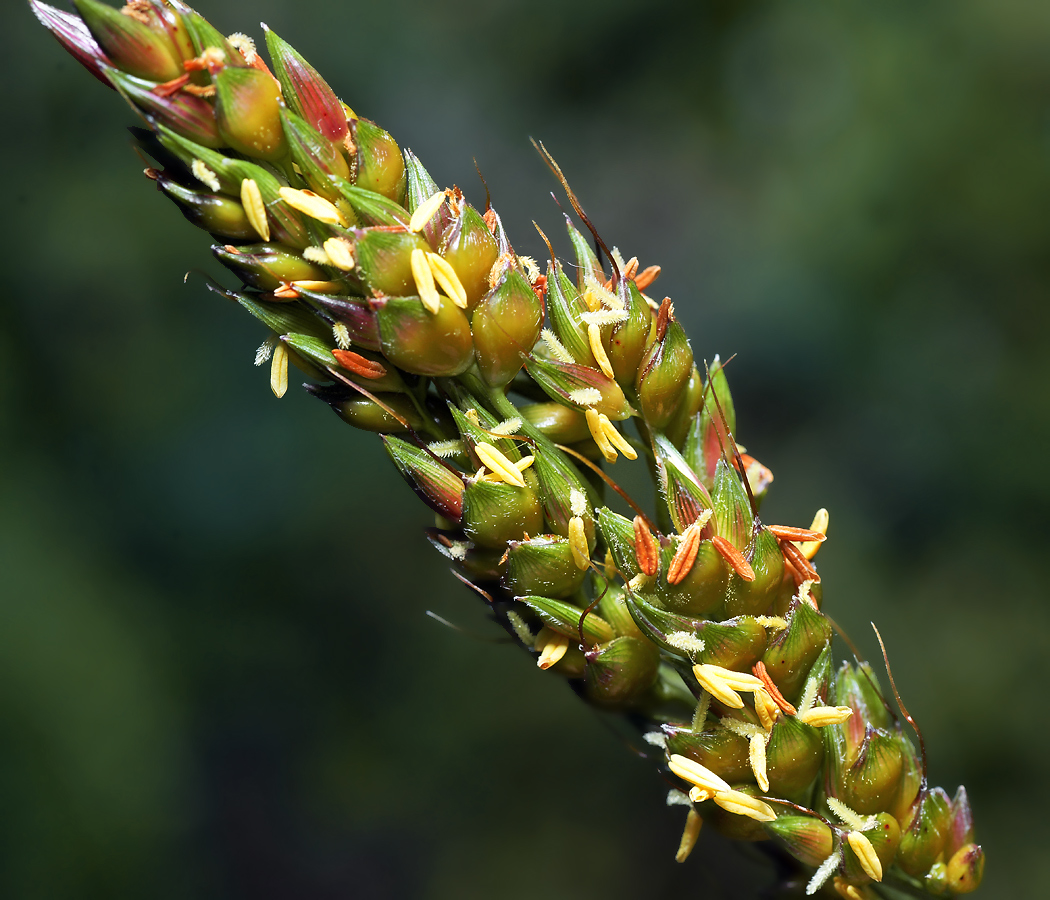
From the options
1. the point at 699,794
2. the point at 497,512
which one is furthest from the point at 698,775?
the point at 497,512

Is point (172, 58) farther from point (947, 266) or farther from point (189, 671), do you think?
point (947, 266)

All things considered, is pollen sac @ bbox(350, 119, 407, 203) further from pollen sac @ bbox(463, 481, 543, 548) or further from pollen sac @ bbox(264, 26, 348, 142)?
pollen sac @ bbox(463, 481, 543, 548)

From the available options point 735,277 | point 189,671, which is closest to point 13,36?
point 189,671

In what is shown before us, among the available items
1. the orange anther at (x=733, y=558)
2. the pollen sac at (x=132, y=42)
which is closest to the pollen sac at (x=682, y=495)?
the orange anther at (x=733, y=558)

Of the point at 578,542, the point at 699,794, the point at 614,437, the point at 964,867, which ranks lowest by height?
the point at 964,867

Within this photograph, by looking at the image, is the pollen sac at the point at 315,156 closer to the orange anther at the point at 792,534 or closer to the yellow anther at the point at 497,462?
the yellow anther at the point at 497,462

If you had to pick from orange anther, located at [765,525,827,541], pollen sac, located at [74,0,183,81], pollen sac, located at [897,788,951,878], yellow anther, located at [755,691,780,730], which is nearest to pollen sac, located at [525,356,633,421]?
orange anther, located at [765,525,827,541]

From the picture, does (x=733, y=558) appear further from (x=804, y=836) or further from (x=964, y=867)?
(x=964, y=867)
